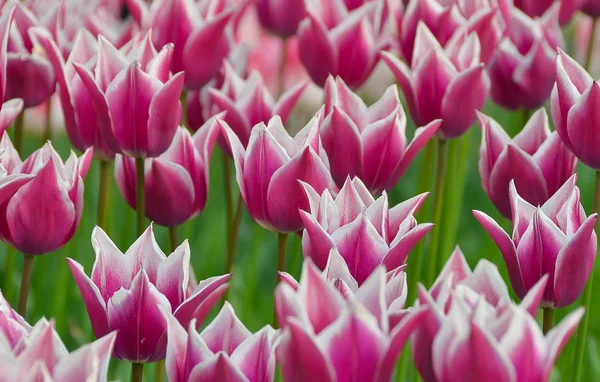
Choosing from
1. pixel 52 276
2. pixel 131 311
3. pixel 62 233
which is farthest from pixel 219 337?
pixel 52 276

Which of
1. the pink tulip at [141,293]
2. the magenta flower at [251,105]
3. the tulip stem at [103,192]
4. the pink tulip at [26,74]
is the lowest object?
the tulip stem at [103,192]

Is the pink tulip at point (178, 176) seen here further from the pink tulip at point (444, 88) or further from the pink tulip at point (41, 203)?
the pink tulip at point (444, 88)

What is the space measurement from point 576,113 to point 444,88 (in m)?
0.23

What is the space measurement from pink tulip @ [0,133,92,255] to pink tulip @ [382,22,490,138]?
38 cm

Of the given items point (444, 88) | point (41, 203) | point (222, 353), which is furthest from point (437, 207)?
point (222, 353)

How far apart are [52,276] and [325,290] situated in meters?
1.11

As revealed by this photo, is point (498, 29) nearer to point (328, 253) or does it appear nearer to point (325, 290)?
point (328, 253)

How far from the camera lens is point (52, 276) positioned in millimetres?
1582

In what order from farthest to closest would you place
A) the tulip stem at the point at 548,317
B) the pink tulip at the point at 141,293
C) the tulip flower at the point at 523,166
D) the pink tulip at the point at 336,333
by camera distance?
the tulip flower at the point at 523,166 < the tulip stem at the point at 548,317 < the pink tulip at the point at 141,293 < the pink tulip at the point at 336,333

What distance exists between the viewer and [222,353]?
0.57 metres

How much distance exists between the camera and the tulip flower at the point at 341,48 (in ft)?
3.90

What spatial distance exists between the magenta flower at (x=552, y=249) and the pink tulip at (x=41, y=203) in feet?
1.16

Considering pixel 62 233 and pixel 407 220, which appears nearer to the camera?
pixel 407 220

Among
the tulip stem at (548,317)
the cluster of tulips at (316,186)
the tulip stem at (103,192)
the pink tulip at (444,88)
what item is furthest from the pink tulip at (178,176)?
the tulip stem at (548,317)
